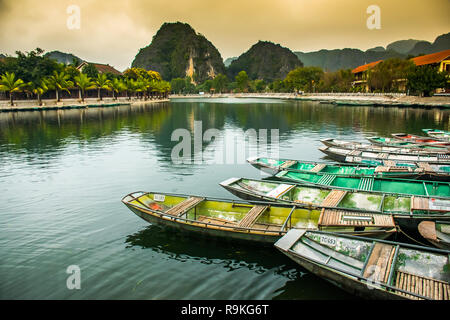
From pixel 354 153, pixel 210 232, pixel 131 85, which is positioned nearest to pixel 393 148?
pixel 354 153

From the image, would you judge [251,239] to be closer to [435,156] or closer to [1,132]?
[435,156]

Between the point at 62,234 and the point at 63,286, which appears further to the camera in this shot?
the point at 62,234

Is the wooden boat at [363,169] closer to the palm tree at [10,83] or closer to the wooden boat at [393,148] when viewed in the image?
the wooden boat at [393,148]

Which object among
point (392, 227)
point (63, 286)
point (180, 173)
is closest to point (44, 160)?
point (180, 173)

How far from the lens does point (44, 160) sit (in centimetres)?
2712

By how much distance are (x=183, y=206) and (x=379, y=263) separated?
7.47 metres

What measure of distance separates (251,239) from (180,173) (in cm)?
1249

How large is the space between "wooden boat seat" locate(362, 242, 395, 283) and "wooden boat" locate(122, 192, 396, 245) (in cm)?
101

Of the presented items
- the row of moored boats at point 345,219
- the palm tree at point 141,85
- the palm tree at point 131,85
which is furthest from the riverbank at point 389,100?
the palm tree at point 131,85

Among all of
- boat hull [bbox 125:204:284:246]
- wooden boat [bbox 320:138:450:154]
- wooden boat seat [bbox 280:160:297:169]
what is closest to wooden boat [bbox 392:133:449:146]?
wooden boat [bbox 320:138:450:154]

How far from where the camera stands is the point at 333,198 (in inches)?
533

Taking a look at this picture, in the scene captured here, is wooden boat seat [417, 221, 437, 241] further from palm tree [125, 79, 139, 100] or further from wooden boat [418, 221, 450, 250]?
palm tree [125, 79, 139, 100]

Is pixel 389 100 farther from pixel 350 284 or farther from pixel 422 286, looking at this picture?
pixel 350 284
